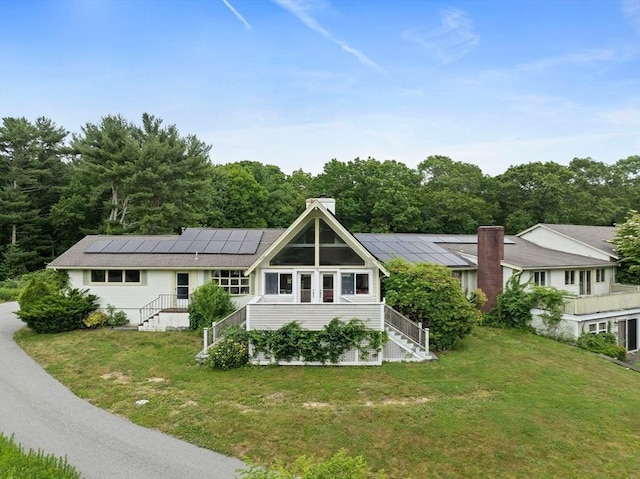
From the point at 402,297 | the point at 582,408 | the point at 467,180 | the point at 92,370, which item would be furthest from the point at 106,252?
the point at 467,180

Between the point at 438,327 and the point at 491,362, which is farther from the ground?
the point at 438,327

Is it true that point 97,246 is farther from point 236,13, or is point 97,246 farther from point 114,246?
point 236,13

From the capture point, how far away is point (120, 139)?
34125mm

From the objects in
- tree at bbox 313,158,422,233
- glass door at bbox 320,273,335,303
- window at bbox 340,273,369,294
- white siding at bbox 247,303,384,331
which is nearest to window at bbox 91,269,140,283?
white siding at bbox 247,303,384,331

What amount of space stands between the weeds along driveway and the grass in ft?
1.29

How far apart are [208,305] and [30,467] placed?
415 inches

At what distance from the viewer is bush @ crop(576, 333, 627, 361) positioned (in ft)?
56.1

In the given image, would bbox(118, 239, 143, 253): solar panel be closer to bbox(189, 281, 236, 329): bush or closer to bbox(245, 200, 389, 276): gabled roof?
bbox(189, 281, 236, 329): bush

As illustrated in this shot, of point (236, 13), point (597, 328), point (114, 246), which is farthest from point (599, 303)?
point (114, 246)

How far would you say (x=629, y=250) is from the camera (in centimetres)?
2289

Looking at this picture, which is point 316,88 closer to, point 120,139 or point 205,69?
point 205,69

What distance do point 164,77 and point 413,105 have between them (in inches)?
669

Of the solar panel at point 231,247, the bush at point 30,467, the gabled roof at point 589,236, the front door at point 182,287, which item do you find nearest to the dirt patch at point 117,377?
the bush at point 30,467

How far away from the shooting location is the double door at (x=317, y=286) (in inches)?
627
